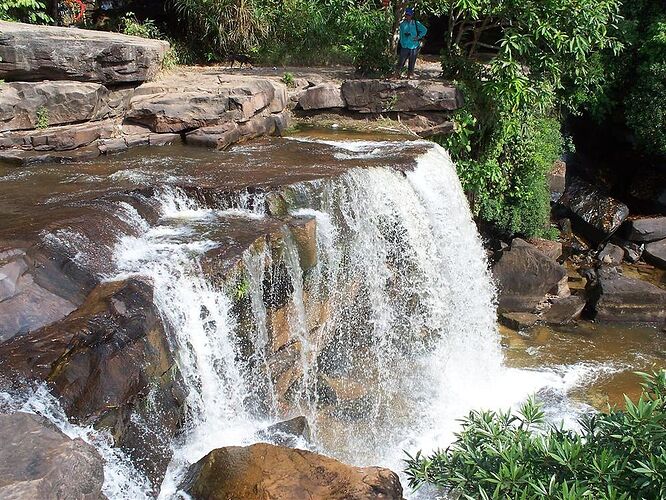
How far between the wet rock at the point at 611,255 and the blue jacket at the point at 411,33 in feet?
16.0

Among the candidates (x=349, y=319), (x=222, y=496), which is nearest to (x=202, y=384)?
(x=222, y=496)

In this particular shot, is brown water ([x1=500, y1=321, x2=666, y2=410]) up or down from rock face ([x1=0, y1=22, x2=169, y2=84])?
down

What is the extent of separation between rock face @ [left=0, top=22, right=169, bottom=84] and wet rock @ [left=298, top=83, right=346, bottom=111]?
2.38 meters

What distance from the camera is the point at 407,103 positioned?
1033 centimetres

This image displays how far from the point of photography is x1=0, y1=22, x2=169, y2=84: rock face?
26.7 ft

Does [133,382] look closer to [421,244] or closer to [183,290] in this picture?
[183,290]

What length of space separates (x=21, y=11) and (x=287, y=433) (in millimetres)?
9851

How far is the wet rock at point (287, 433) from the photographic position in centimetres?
530

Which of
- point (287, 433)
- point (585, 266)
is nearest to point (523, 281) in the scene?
point (585, 266)

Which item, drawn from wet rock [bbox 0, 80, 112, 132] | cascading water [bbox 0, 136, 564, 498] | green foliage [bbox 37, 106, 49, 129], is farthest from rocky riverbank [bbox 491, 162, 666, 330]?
green foliage [bbox 37, 106, 49, 129]

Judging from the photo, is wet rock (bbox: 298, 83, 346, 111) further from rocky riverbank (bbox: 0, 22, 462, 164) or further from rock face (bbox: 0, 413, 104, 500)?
rock face (bbox: 0, 413, 104, 500)

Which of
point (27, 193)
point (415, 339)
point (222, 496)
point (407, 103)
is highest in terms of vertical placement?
point (407, 103)

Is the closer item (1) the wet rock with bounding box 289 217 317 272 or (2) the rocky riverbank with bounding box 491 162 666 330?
(1) the wet rock with bounding box 289 217 317 272

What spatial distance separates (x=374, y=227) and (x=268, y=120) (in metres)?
3.08
